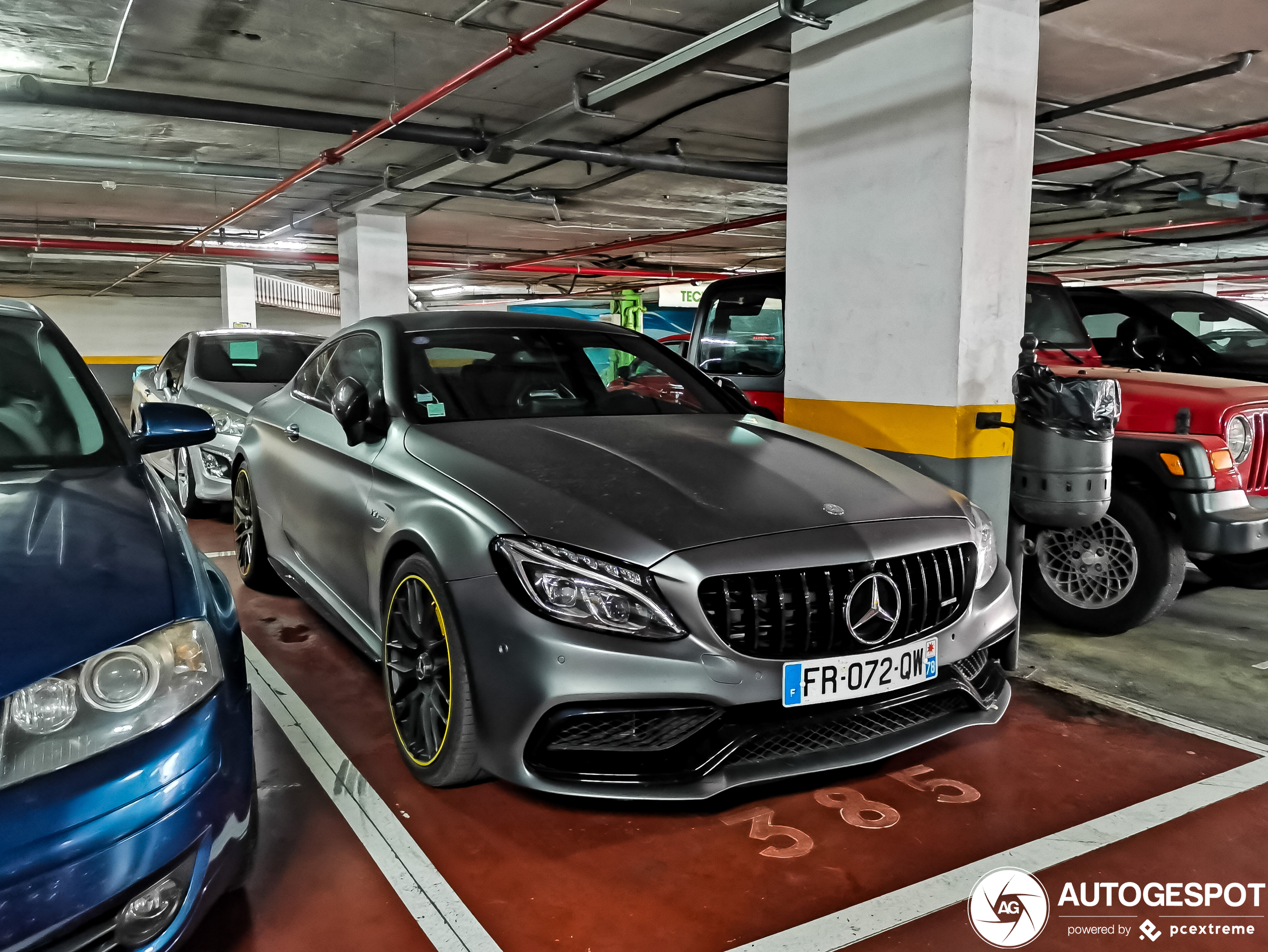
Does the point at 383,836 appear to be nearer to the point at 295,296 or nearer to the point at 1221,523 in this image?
the point at 1221,523

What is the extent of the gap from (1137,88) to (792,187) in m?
3.94

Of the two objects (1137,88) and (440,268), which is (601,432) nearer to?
(1137,88)

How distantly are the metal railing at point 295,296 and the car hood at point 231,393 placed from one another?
18.3 metres

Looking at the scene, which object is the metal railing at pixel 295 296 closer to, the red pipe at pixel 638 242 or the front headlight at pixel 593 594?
the red pipe at pixel 638 242

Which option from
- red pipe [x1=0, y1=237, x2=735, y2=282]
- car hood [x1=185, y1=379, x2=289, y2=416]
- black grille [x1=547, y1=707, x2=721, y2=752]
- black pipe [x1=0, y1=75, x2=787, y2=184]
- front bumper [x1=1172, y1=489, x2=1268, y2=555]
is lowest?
black grille [x1=547, y1=707, x2=721, y2=752]

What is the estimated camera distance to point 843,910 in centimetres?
197

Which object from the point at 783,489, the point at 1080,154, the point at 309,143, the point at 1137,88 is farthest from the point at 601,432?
the point at 1080,154

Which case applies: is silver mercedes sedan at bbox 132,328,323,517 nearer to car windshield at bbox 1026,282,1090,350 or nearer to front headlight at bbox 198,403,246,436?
front headlight at bbox 198,403,246,436

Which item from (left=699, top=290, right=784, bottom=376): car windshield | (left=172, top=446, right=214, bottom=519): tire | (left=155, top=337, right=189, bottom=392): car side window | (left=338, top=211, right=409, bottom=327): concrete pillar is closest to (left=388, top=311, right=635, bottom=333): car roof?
(left=699, top=290, right=784, bottom=376): car windshield

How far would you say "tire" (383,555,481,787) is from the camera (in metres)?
2.26

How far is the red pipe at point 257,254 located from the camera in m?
14.3

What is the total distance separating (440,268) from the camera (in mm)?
18812

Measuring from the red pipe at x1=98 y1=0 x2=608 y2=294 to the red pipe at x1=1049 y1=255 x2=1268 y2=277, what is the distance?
13102 mm

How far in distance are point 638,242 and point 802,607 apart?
12865 mm
